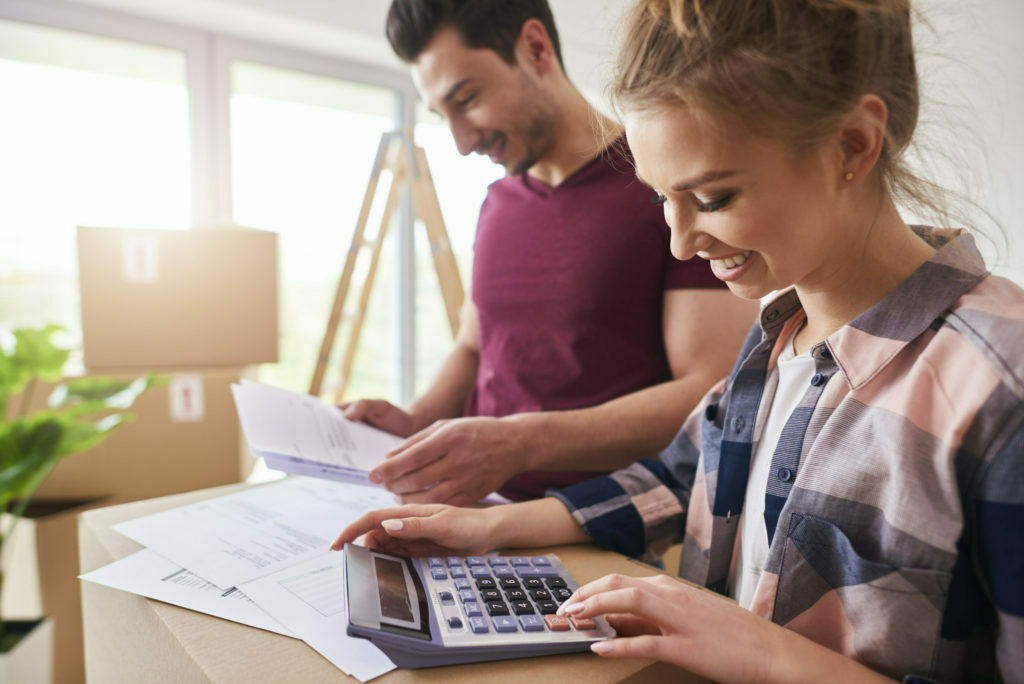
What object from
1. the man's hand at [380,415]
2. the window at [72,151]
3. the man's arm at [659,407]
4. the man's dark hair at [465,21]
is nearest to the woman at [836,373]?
the man's arm at [659,407]

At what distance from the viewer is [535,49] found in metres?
1.09

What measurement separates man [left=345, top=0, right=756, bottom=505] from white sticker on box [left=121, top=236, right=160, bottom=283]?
32.4 inches

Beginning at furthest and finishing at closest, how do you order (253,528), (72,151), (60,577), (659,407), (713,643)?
(72,151) → (60,577) → (659,407) → (253,528) → (713,643)

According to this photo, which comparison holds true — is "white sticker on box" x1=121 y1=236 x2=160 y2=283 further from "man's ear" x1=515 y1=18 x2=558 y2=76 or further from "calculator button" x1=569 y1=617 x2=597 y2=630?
"calculator button" x1=569 y1=617 x2=597 y2=630

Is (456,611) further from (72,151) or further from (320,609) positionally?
(72,151)

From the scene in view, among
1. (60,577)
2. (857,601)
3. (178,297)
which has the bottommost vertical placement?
(60,577)

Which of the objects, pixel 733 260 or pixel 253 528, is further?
pixel 253 528

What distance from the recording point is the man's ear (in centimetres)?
107

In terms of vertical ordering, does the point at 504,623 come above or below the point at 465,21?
below

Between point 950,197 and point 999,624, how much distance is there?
359 mm

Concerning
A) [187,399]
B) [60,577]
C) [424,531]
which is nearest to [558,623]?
[424,531]

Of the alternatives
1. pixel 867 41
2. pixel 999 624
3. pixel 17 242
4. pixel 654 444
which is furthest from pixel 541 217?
pixel 17 242

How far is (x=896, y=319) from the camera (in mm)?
500

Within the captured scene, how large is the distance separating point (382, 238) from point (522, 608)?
1.69m
